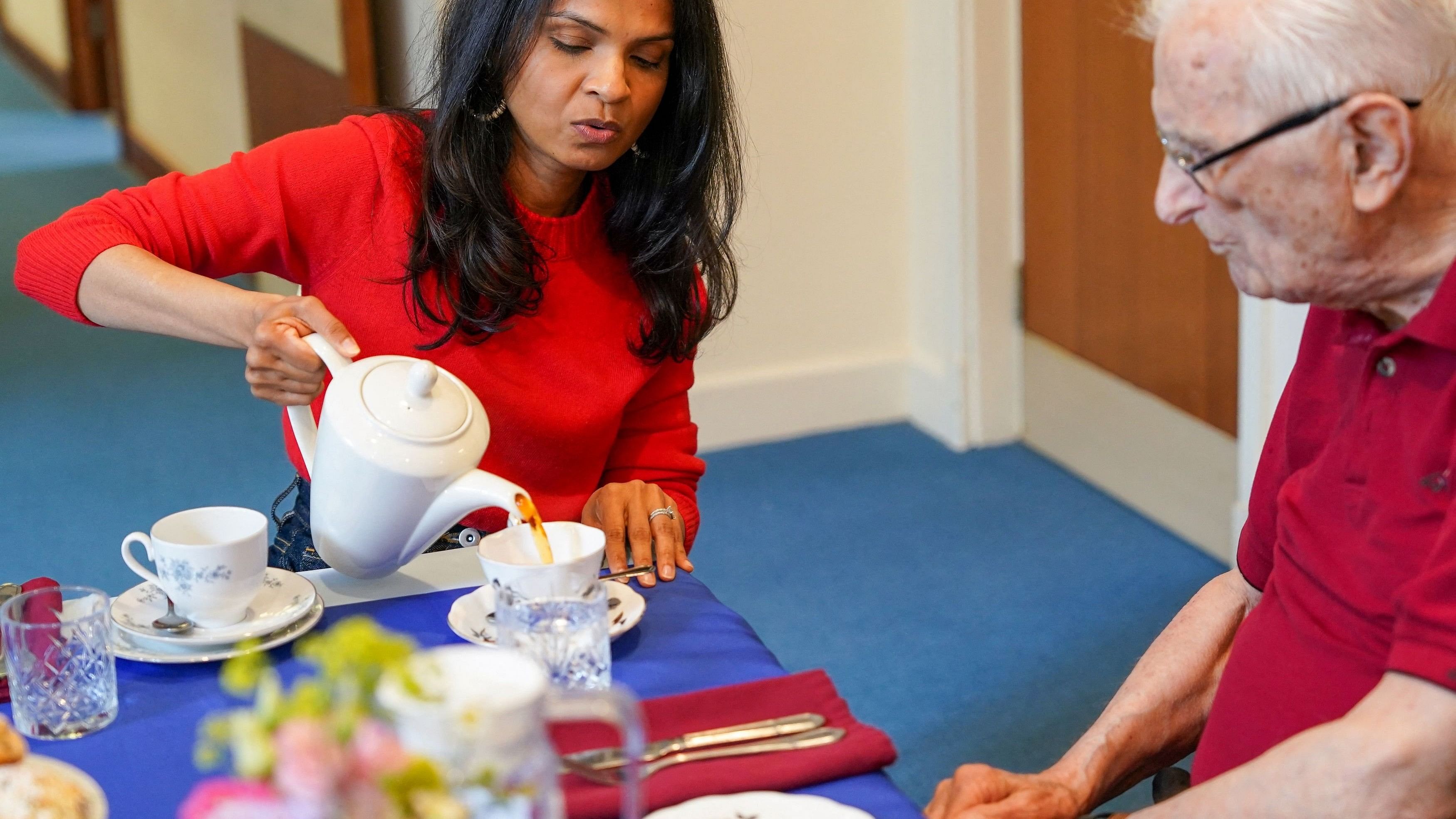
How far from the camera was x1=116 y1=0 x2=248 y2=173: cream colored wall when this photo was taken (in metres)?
5.13

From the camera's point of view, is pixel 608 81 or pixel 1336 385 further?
pixel 608 81

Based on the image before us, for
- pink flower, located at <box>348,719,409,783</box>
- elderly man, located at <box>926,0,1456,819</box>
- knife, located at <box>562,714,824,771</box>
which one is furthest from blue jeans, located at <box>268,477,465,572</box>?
pink flower, located at <box>348,719,409,783</box>

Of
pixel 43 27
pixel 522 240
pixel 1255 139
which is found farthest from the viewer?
pixel 43 27

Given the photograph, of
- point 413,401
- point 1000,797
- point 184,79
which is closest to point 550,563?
point 413,401

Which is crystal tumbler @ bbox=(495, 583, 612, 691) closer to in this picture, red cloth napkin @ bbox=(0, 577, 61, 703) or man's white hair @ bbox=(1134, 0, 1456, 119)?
red cloth napkin @ bbox=(0, 577, 61, 703)

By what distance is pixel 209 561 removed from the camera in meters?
1.21

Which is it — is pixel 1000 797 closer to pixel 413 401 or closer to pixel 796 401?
pixel 413 401

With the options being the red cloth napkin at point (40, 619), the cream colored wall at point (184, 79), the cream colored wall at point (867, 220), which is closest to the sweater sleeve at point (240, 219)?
the red cloth napkin at point (40, 619)

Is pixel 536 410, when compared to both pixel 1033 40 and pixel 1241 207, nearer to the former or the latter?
pixel 1241 207

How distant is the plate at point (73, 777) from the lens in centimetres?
96

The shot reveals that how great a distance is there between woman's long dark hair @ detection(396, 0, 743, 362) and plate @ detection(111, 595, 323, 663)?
1.53 ft

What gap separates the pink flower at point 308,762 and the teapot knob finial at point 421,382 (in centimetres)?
58

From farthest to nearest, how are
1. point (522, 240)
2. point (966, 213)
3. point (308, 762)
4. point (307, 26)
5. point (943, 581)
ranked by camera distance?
1. point (307, 26)
2. point (966, 213)
3. point (943, 581)
4. point (522, 240)
5. point (308, 762)

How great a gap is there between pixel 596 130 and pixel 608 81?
0.19 feet
